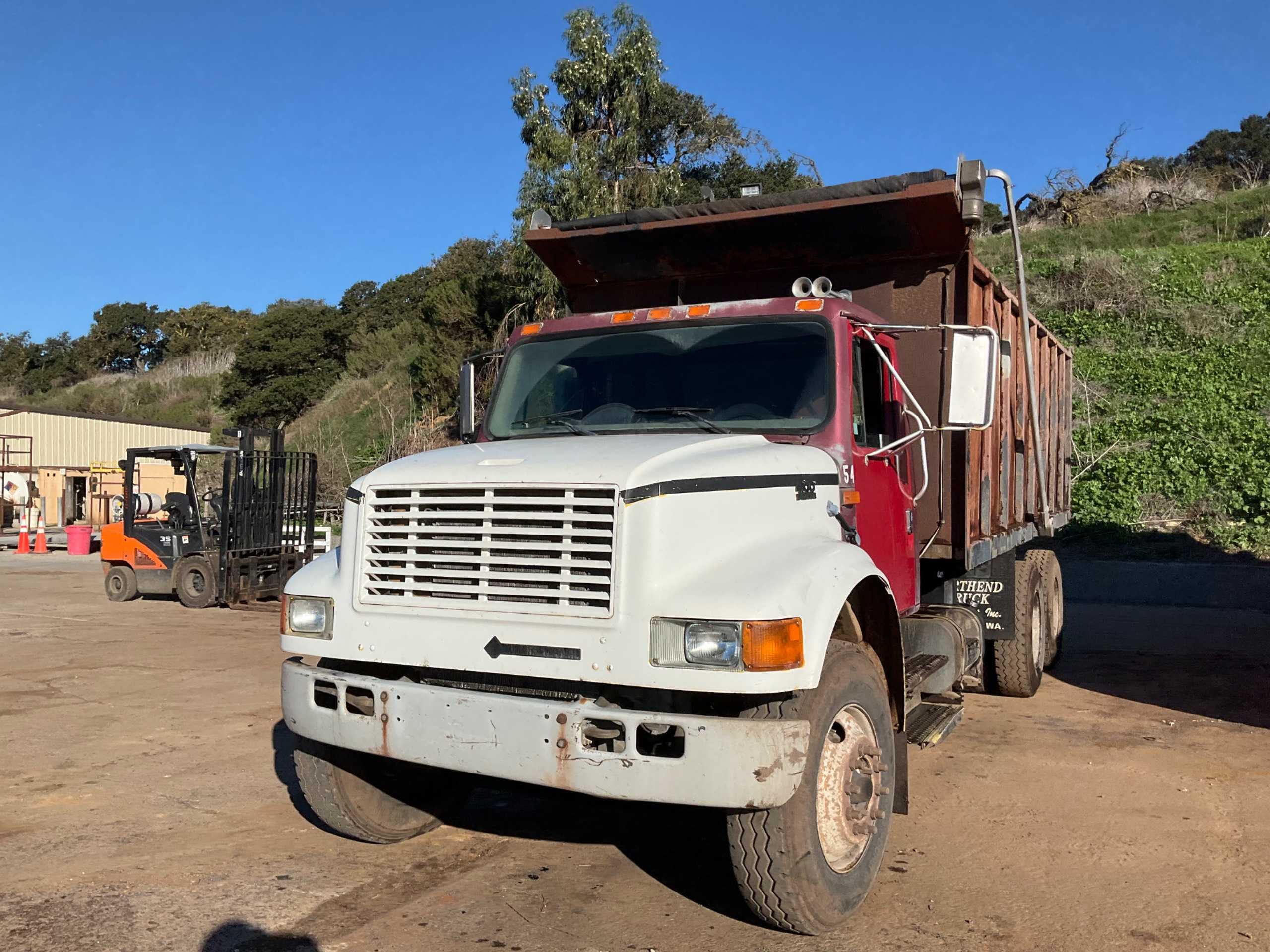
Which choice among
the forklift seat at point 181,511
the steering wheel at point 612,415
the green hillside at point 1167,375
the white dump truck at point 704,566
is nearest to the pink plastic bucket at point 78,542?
the forklift seat at point 181,511

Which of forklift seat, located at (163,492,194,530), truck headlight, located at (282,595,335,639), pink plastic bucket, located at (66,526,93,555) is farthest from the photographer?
pink plastic bucket, located at (66,526,93,555)

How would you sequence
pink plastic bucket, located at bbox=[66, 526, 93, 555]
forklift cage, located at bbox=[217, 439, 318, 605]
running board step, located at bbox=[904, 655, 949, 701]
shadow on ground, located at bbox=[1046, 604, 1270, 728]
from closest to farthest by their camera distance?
running board step, located at bbox=[904, 655, 949, 701] → shadow on ground, located at bbox=[1046, 604, 1270, 728] → forklift cage, located at bbox=[217, 439, 318, 605] → pink plastic bucket, located at bbox=[66, 526, 93, 555]

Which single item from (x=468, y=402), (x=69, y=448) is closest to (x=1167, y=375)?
(x=468, y=402)

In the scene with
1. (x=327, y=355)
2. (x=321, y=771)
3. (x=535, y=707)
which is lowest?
(x=321, y=771)

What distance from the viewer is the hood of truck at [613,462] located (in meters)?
4.03

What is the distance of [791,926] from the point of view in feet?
13.1

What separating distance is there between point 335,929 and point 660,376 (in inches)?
109

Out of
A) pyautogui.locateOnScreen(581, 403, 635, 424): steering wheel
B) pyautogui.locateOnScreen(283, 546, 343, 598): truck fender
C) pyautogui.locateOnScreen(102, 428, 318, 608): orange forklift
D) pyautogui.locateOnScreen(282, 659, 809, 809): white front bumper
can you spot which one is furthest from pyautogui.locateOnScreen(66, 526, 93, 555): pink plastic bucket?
pyautogui.locateOnScreen(282, 659, 809, 809): white front bumper

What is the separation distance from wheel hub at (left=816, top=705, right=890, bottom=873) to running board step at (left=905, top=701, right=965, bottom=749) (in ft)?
2.60

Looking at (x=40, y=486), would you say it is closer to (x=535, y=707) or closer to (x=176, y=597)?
(x=176, y=597)

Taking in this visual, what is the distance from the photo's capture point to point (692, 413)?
5031 millimetres

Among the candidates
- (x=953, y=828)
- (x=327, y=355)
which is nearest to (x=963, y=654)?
(x=953, y=828)

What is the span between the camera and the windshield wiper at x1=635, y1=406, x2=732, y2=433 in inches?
193

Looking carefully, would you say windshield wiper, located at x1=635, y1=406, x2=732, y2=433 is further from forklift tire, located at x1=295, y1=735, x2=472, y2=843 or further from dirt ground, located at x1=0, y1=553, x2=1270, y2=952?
forklift tire, located at x1=295, y1=735, x2=472, y2=843
